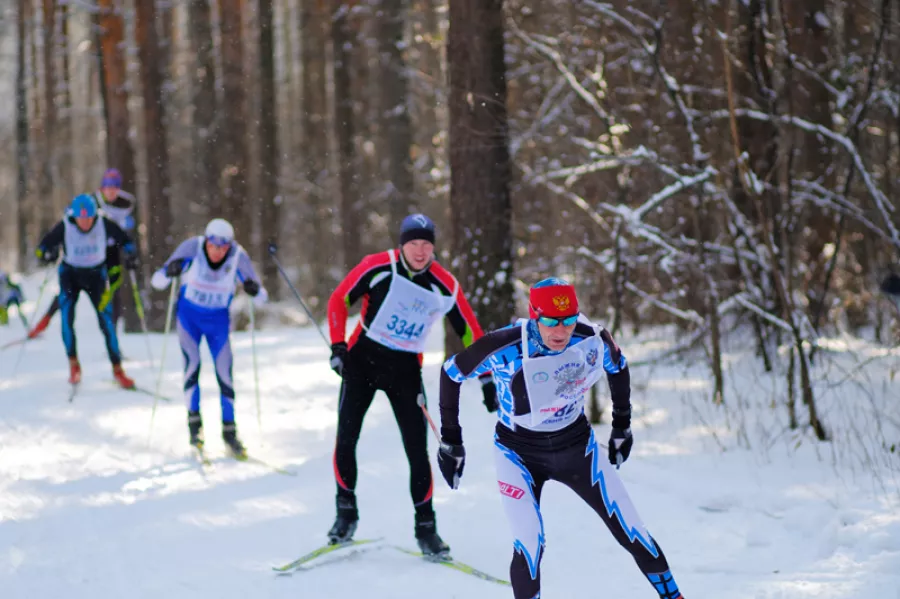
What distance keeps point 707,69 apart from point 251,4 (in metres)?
23.3

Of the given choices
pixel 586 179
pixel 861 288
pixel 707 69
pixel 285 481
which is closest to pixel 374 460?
pixel 285 481

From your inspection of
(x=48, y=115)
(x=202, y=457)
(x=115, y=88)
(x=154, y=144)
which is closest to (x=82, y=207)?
(x=202, y=457)

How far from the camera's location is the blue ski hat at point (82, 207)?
9.87 meters

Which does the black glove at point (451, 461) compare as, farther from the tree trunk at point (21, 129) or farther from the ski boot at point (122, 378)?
the tree trunk at point (21, 129)

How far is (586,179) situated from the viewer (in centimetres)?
1389

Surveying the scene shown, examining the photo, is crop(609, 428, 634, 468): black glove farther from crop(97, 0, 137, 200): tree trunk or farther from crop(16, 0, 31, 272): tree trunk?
crop(16, 0, 31, 272): tree trunk

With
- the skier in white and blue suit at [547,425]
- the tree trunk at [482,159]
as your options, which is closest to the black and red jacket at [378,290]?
the skier in white and blue suit at [547,425]

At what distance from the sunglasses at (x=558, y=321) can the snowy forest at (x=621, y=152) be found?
12.5 feet

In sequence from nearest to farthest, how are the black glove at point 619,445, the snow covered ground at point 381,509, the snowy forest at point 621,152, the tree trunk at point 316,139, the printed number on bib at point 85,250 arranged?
the black glove at point 619,445 → the snow covered ground at point 381,509 → the snowy forest at point 621,152 → the printed number on bib at point 85,250 → the tree trunk at point 316,139

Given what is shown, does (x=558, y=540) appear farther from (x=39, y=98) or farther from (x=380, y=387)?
(x=39, y=98)

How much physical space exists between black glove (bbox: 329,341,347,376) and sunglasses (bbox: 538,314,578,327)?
1.67 meters

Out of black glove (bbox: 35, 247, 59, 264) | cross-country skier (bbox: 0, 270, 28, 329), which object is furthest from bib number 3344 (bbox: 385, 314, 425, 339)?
cross-country skier (bbox: 0, 270, 28, 329)

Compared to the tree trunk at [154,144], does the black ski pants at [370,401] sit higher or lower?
lower

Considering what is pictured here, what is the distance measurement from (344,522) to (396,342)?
3.84ft
